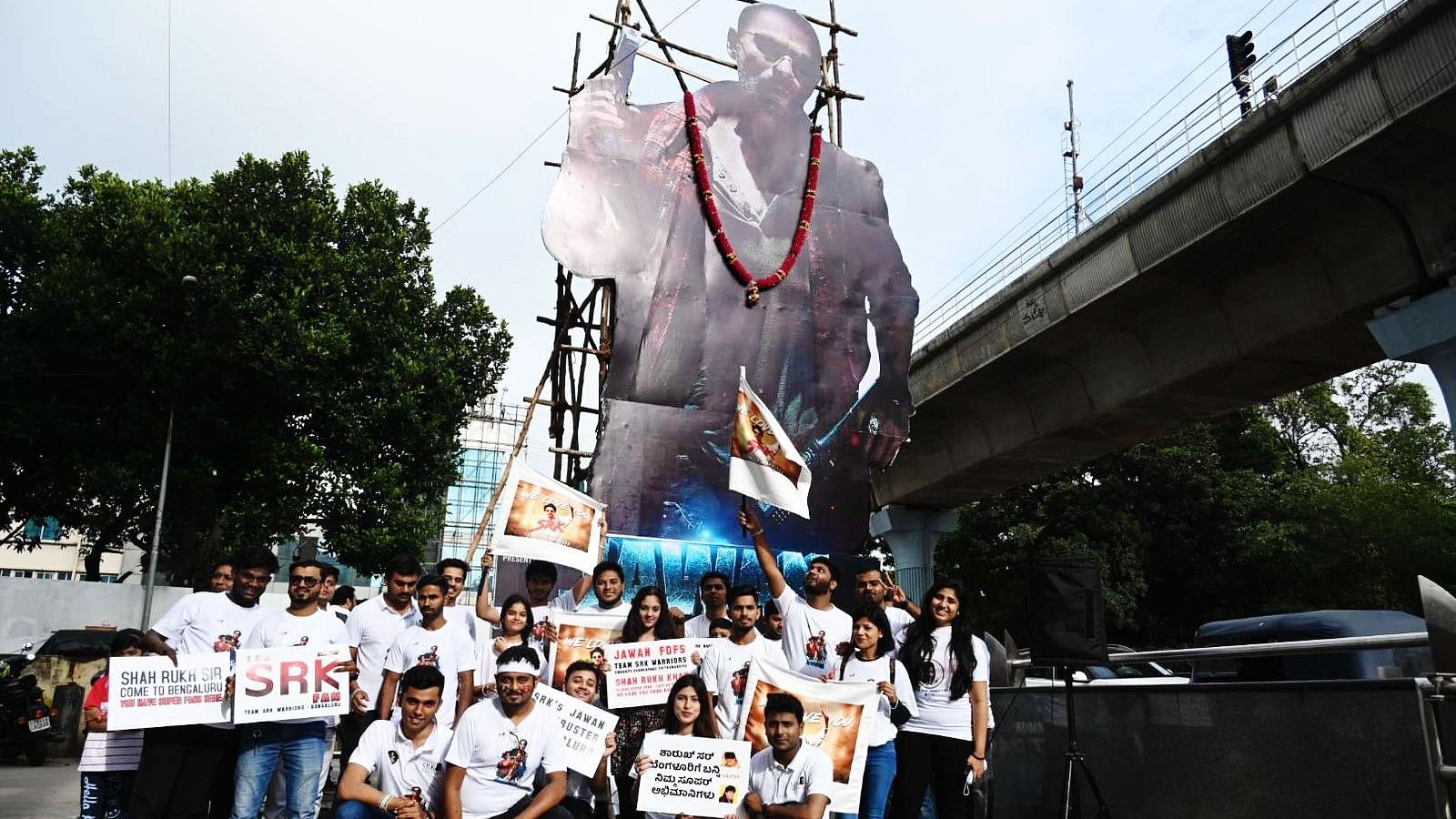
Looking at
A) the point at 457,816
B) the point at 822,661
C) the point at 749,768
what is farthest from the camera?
the point at 822,661

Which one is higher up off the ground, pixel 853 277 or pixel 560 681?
pixel 853 277

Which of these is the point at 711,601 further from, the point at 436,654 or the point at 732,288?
the point at 732,288

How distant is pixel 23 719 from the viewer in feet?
44.5

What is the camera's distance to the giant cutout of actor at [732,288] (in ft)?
42.0

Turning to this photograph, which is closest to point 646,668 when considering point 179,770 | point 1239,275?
point 179,770

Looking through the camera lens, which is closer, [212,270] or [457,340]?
[212,270]

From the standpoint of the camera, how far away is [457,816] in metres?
5.57

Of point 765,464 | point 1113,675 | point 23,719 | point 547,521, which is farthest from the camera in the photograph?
point 1113,675

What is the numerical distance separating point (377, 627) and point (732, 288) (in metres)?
7.82

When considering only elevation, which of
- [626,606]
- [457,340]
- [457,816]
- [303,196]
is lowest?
[457,816]

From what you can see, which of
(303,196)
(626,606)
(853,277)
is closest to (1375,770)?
(626,606)

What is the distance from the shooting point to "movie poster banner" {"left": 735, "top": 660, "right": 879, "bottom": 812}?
6.01m

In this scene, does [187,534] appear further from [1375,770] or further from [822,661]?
[1375,770]

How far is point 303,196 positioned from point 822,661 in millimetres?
21092
